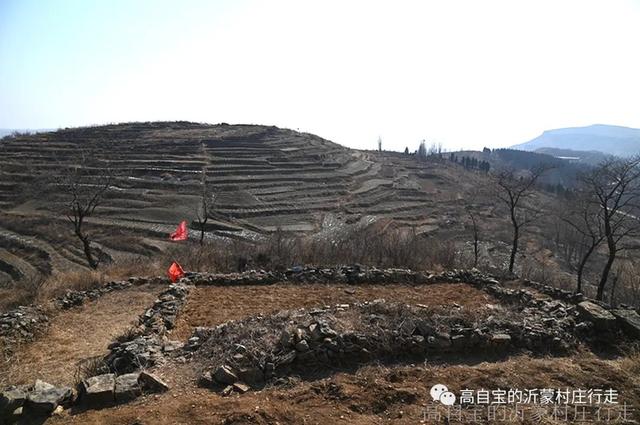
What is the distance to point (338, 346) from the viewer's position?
764 cm

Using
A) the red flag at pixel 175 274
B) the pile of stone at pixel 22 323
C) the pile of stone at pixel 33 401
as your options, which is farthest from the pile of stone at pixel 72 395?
the red flag at pixel 175 274

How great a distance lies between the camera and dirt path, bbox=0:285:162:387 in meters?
8.67

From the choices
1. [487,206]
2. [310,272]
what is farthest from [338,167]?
[310,272]

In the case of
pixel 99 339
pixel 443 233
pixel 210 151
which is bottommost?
pixel 443 233

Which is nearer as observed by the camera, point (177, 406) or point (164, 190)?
point (177, 406)

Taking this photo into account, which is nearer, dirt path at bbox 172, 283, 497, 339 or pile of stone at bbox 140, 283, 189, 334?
pile of stone at bbox 140, 283, 189, 334

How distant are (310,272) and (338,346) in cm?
697

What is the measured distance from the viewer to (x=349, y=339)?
7805 millimetres

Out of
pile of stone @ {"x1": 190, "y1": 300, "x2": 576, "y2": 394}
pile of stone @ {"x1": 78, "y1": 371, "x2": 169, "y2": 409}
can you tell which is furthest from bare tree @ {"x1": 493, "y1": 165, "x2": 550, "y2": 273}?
pile of stone @ {"x1": 78, "y1": 371, "x2": 169, "y2": 409}

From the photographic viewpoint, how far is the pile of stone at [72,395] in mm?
6086

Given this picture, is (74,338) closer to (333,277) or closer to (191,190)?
(333,277)

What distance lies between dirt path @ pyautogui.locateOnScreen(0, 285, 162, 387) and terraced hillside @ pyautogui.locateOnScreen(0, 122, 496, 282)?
20920 millimetres

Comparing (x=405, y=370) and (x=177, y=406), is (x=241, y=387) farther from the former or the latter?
(x=405, y=370)

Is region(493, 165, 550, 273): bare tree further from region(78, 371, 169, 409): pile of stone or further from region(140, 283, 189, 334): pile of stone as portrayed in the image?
region(78, 371, 169, 409): pile of stone
